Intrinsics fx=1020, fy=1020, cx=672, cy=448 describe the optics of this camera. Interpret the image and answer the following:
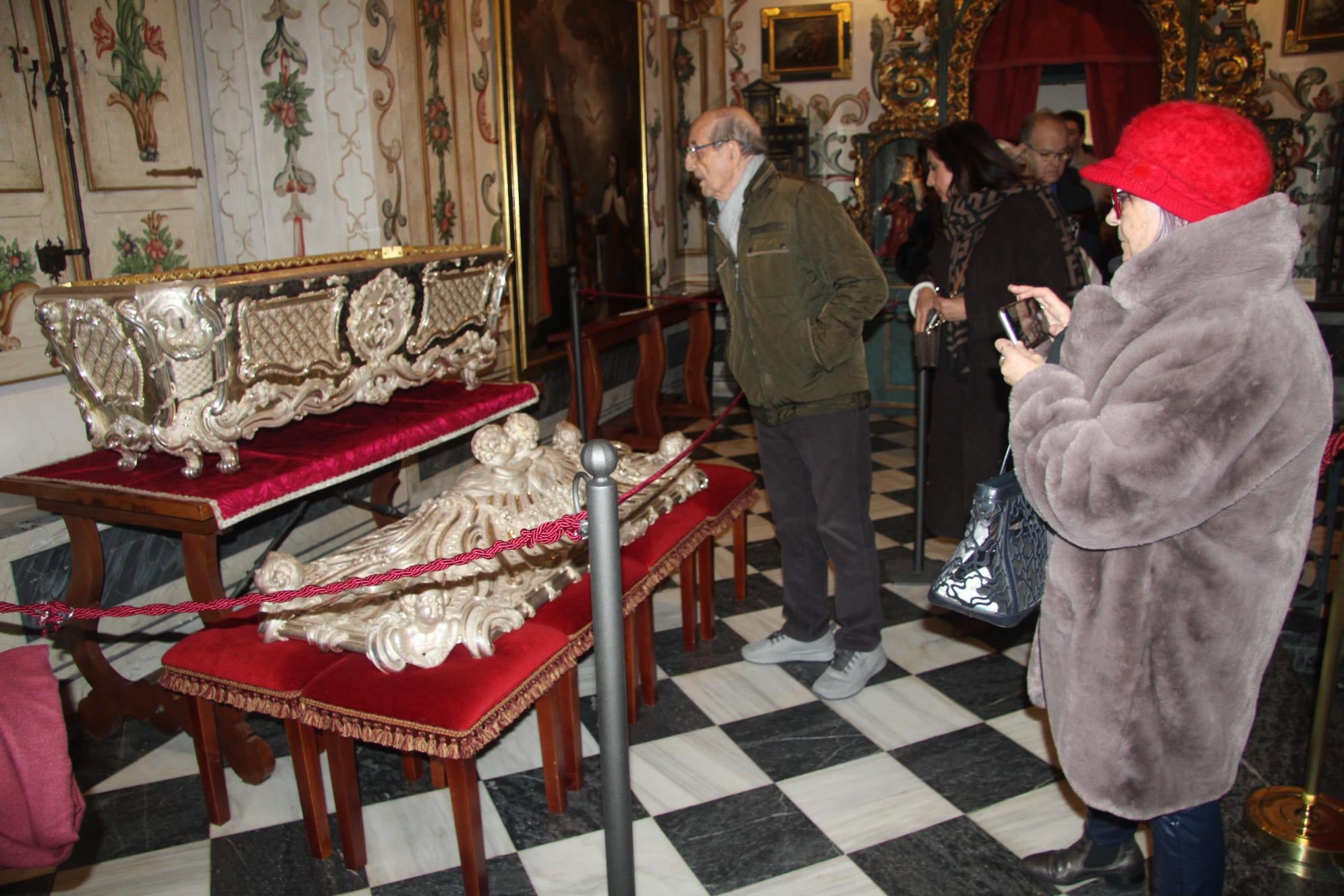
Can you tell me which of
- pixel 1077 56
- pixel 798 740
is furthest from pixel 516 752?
pixel 1077 56

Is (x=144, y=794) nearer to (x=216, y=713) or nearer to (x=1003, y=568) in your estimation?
(x=216, y=713)

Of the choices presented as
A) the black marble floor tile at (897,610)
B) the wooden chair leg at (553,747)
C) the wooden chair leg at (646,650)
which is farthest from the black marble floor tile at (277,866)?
the black marble floor tile at (897,610)

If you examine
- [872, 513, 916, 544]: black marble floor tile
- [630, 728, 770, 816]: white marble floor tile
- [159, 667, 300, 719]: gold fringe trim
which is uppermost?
[159, 667, 300, 719]: gold fringe trim

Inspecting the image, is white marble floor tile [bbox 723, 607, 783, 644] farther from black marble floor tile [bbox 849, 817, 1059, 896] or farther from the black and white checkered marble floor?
black marble floor tile [bbox 849, 817, 1059, 896]

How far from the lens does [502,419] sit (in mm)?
4820

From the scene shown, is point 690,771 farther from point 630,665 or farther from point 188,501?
point 188,501

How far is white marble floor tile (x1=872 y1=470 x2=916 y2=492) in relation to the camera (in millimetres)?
5969

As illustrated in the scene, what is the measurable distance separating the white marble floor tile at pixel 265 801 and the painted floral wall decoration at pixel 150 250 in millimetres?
2054

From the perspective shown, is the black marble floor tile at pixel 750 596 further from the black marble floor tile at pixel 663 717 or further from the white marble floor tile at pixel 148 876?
the white marble floor tile at pixel 148 876

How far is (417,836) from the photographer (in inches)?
111

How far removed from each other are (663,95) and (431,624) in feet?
21.0

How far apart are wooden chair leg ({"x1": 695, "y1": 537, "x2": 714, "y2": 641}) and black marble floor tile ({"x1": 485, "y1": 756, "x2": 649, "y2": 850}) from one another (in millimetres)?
952

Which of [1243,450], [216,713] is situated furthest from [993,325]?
[216,713]

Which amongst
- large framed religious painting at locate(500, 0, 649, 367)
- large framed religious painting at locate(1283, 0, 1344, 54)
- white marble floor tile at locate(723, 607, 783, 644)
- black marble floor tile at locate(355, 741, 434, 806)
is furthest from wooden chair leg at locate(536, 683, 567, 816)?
large framed religious painting at locate(1283, 0, 1344, 54)
